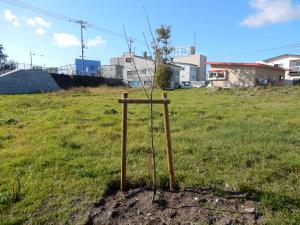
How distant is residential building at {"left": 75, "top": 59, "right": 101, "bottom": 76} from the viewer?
195ft

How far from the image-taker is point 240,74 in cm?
3991

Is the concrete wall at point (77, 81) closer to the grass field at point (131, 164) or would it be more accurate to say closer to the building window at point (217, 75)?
the building window at point (217, 75)

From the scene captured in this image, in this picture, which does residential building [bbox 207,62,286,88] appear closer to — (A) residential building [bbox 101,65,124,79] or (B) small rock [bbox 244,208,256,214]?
(A) residential building [bbox 101,65,124,79]

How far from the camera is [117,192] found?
4.64m

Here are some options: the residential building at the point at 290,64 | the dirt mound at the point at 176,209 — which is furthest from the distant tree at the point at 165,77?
the dirt mound at the point at 176,209

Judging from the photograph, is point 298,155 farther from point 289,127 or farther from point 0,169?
point 0,169

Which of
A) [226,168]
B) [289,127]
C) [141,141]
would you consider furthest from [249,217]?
[289,127]

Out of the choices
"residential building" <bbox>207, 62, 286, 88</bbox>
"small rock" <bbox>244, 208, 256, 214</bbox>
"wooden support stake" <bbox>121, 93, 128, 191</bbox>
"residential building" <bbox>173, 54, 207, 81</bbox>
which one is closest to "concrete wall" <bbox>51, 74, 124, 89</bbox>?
"residential building" <bbox>207, 62, 286, 88</bbox>

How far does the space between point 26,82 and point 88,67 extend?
85.0 ft

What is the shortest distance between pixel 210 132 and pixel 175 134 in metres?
0.98

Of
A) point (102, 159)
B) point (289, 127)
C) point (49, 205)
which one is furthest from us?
point (289, 127)

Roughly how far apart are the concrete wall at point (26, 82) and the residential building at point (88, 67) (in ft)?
57.8

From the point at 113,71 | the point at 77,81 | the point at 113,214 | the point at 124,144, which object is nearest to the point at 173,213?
the point at 113,214

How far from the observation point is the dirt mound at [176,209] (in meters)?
3.76
